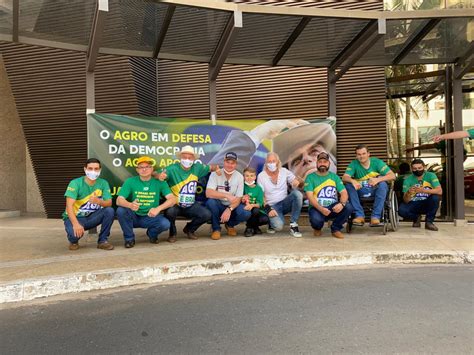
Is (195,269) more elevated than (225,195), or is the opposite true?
(225,195)

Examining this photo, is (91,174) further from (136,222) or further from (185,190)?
(185,190)

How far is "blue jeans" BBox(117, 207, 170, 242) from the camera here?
576 cm

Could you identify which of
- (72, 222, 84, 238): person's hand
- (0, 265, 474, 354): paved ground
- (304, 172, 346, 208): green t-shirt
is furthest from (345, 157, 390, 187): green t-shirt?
(72, 222, 84, 238): person's hand

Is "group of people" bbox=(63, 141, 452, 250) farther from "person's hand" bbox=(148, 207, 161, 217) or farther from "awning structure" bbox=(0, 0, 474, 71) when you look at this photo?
"awning structure" bbox=(0, 0, 474, 71)

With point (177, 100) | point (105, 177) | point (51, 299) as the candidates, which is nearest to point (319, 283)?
point (51, 299)

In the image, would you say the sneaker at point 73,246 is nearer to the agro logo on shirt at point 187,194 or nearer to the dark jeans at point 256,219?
the agro logo on shirt at point 187,194

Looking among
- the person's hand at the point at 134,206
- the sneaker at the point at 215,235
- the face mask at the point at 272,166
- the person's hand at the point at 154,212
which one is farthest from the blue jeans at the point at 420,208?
the person's hand at the point at 134,206

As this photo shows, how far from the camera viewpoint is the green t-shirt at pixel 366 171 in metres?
6.80

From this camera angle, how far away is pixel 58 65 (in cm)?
952

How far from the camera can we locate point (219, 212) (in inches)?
256

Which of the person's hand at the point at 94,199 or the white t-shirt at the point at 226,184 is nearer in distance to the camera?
the person's hand at the point at 94,199

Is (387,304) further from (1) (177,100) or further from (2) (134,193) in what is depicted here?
(1) (177,100)

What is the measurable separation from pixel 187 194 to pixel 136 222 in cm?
88

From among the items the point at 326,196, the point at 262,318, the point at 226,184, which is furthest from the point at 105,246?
the point at 326,196
